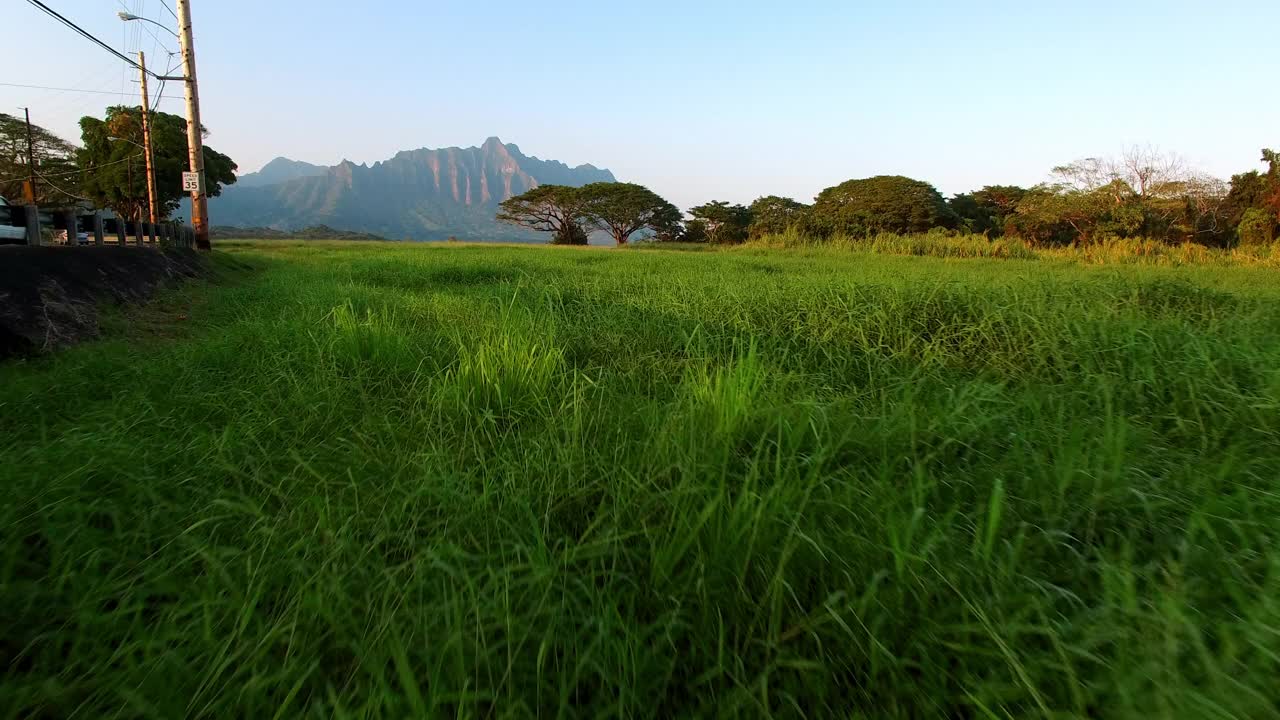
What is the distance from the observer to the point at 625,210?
133 ft

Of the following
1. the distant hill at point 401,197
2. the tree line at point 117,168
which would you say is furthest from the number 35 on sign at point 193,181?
the distant hill at point 401,197

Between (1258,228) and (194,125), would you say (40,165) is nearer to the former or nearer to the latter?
(194,125)

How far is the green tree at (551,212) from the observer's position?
132 ft

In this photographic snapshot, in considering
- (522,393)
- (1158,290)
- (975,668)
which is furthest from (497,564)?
(1158,290)

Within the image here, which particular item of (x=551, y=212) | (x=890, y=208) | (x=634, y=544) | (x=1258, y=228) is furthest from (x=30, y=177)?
(x=1258, y=228)

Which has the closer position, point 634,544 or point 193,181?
point 634,544

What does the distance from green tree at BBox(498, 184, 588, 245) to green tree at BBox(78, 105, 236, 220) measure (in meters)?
18.3

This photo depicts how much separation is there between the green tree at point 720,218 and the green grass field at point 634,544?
34.1m

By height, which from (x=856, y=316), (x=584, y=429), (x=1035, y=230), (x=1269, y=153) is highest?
(x=1269, y=153)

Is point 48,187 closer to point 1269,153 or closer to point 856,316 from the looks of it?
point 856,316

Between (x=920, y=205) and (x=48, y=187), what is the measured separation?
1947 inches

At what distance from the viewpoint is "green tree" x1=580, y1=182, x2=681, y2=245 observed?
39.8 meters

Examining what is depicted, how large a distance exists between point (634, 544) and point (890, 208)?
107ft

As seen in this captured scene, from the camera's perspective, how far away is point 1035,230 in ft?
66.3
